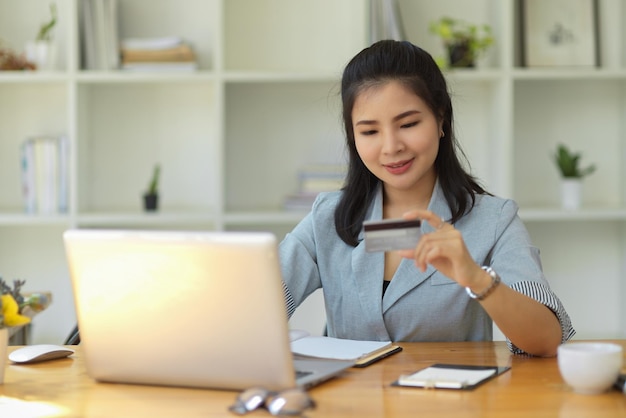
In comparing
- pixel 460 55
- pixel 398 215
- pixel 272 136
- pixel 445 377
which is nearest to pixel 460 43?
pixel 460 55

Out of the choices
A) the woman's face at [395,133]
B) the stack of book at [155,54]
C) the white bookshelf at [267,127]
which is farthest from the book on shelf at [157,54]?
the woman's face at [395,133]

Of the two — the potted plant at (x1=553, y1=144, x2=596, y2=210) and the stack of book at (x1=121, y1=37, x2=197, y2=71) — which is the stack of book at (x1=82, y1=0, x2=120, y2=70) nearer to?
the stack of book at (x1=121, y1=37, x2=197, y2=71)

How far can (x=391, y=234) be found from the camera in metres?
1.52

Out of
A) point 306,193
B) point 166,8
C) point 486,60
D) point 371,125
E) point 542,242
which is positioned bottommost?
point 542,242

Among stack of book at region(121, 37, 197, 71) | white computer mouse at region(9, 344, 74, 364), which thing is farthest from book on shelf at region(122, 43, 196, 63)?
white computer mouse at region(9, 344, 74, 364)

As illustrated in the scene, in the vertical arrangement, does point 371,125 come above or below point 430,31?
below

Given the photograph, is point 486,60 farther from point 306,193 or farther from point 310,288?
point 310,288

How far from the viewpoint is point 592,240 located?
12.4 ft

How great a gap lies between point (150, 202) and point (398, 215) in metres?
1.62

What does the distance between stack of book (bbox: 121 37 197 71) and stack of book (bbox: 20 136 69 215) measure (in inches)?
15.7

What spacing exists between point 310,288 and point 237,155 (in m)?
1.70

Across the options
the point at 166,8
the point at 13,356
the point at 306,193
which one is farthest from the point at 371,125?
the point at 166,8

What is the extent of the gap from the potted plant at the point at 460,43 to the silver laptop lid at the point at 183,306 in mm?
2244

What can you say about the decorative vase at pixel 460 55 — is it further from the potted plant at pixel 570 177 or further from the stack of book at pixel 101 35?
the stack of book at pixel 101 35
